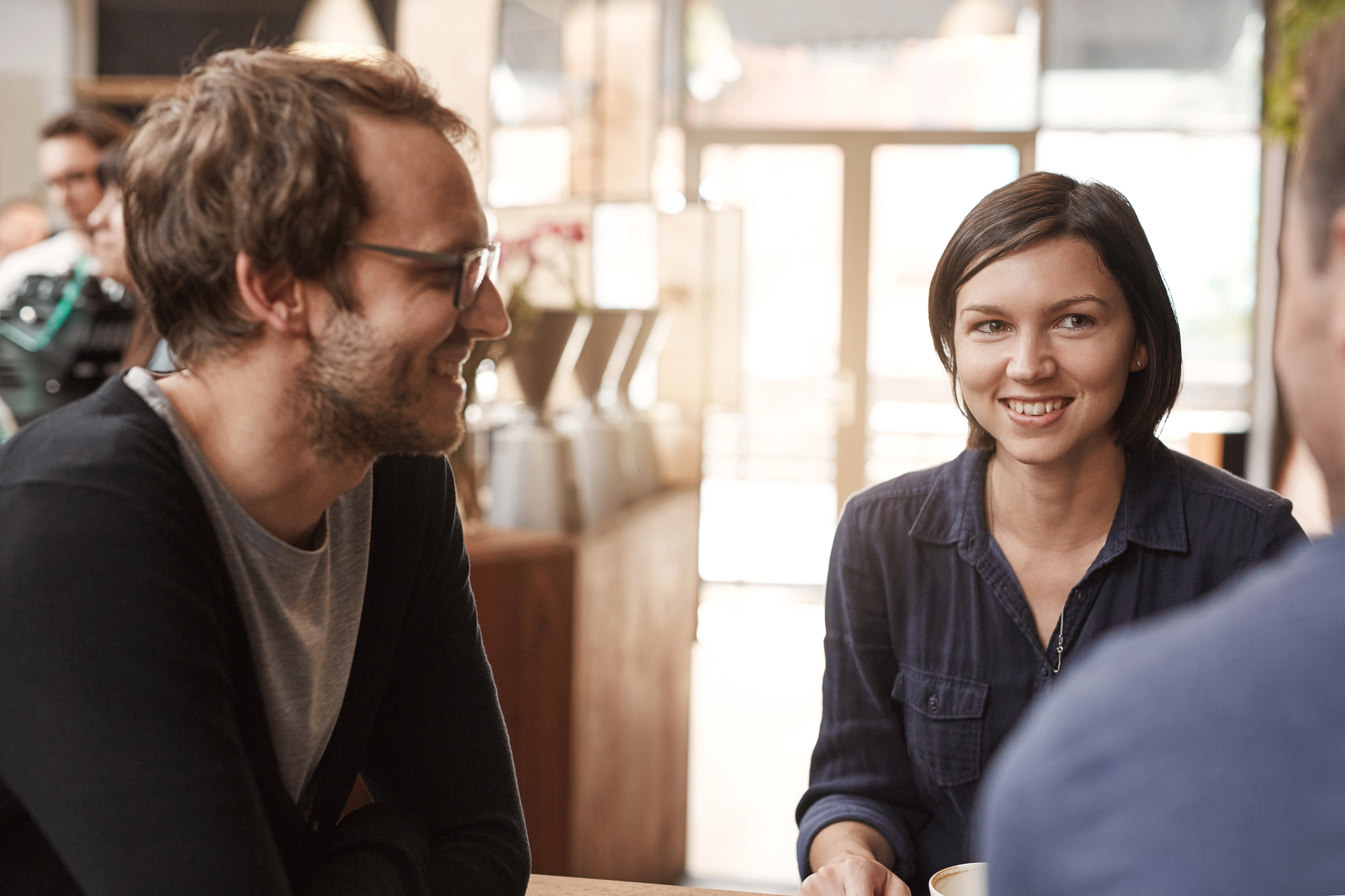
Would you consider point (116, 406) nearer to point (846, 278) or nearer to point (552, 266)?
point (552, 266)

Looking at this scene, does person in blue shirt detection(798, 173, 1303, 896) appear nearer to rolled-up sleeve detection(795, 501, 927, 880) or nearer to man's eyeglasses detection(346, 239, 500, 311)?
rolled-up sleeve detection(795, 501, 927, 880)

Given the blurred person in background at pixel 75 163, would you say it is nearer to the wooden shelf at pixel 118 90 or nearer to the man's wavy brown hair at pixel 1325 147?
the wooden shelf at pixel 118 90

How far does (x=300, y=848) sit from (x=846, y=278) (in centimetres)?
506

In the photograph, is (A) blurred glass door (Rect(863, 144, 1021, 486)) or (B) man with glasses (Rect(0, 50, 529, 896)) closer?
(B) man with glasses (Rect(0, 50, 529, 896))

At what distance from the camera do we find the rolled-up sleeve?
130 centimetres

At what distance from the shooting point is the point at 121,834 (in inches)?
31.3

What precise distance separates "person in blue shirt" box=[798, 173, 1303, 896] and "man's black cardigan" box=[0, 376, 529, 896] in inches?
19.8

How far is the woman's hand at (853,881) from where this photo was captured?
1.06m

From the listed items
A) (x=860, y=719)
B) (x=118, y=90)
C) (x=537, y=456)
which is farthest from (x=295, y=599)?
(x=118, y=90)

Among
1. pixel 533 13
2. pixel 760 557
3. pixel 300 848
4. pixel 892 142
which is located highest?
pixel 533 13

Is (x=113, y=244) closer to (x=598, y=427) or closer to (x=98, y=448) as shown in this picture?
(x=598, y=427)

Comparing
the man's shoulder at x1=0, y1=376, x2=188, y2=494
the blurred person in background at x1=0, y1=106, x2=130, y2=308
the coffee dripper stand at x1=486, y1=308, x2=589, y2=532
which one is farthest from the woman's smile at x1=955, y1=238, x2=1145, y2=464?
the blurred person in background at x1=0, y1=106, x2=130, y2=308

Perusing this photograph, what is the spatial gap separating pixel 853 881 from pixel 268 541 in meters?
0.59

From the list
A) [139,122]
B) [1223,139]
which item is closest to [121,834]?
[139,122]
